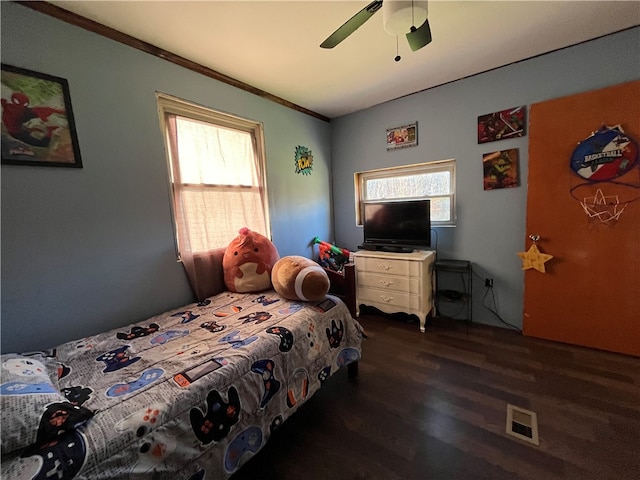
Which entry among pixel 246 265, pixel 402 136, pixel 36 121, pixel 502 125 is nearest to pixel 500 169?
pixel 502 125

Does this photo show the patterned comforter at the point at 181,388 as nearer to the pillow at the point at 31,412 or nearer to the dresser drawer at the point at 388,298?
the pillow at the point at 31,412

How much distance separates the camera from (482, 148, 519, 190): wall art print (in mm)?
2314

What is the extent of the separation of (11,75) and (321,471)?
2.53m

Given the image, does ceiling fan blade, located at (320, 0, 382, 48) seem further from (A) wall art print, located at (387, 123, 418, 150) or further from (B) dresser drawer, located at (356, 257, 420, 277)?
(B) dresser drawer, located at (356, 257, 420, 277)

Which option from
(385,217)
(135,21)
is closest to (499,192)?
(385,217)

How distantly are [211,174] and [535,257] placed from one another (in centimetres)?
293

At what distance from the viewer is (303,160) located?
3.00 metres

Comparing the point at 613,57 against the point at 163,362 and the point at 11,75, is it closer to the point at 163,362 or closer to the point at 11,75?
the point at 163,362

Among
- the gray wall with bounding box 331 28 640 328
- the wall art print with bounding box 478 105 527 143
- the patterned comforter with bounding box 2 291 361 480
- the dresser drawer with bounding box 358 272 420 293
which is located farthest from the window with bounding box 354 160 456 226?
the patterned comforter with bounding box 2 291 361 480

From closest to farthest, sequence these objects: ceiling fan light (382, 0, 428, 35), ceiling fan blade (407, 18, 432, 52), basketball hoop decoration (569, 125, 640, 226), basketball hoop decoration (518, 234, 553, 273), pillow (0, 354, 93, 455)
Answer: pillow (0, 354, 93, 455) < ceiling fan light (382, 0, 428, 35) < ceiling fan blade (407, 18, 432, 52) < basketball hoop decoration (569, 125, 640, 226) < basketball hoop decoration (518, 234, 553, 273)

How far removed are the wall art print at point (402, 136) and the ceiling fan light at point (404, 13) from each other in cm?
163

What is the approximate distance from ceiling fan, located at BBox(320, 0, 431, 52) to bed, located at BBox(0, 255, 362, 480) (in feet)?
5.28

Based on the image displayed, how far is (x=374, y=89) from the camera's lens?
261cm

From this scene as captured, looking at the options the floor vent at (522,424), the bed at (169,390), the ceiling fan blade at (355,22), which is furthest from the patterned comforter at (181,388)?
the ceiling fan blade at (355,22)
